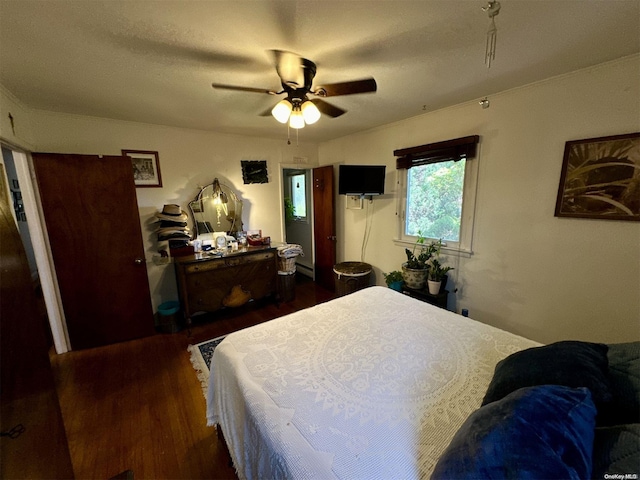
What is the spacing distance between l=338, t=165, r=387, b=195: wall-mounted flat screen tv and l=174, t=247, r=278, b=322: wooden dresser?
1.29 metres

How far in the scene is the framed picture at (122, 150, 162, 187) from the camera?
9.30ft

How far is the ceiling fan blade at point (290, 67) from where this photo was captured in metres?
1.32

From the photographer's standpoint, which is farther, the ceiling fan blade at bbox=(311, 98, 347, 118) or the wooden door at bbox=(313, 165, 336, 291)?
the wooden door at bbox=(313, 165, 336, 291)

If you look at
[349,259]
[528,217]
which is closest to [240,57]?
[528,217]

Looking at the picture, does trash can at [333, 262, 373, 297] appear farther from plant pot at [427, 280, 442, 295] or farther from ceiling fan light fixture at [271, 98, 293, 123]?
ceiling fan light fixture at [271, 98, 293, 123]

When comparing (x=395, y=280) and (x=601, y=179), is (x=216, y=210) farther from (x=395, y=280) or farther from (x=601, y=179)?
(x=601, y=179)

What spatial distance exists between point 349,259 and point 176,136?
9.34 feet

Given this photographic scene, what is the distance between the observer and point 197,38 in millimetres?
1366

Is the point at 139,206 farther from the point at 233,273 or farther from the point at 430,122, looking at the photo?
the point at 430,122

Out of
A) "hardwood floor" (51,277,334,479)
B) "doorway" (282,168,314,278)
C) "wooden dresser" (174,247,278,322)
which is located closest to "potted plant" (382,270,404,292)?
"wooden dresser" (174,247,278,322)

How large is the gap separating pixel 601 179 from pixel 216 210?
370 cm

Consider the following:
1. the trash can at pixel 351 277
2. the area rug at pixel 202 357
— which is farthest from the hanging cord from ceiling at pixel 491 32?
the area rug at pixel 202 357

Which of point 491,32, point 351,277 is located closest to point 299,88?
point 491,32

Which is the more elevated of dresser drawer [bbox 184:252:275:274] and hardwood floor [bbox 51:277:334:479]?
dresser drawer [bbox 184:252:275:274]
